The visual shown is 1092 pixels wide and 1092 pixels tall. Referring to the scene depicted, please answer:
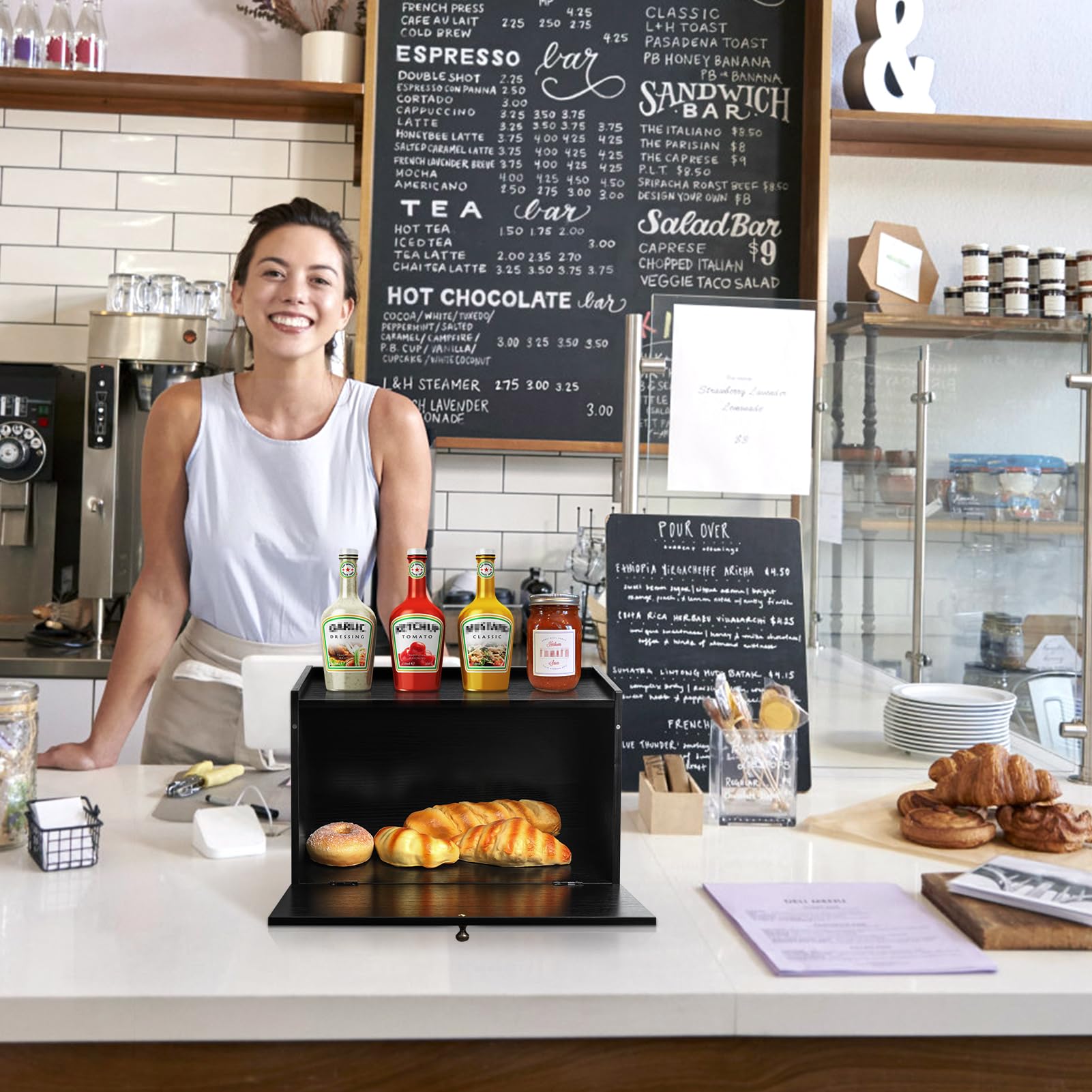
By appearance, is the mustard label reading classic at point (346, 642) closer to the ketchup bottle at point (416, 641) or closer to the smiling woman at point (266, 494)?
the ketchup bottle at point (416, 641)

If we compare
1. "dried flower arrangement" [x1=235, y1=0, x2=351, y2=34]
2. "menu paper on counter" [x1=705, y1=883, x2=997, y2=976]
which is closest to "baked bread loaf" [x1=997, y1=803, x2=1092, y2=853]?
"menu paper on counter" [x1=705, y1=883, x2=997, y2=976]

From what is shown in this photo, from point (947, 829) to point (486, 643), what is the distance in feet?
1.97

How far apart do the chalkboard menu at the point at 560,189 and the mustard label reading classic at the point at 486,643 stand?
→ 2198 millimetres

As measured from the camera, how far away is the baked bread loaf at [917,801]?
4.87 feet

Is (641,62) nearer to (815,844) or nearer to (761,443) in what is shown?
(761,443)

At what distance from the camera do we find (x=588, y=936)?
44.8 inches

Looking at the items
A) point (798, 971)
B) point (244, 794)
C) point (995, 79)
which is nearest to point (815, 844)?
point (798, 971)

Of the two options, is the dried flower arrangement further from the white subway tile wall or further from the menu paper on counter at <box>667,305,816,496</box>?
the menu paper on counter at <box>667,305,816,496</box>

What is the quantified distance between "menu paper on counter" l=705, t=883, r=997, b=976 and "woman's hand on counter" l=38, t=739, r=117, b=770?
0.96 m

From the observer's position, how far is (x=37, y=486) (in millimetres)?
3338

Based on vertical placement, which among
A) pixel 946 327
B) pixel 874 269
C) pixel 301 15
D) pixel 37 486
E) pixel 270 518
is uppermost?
pixel 301 15

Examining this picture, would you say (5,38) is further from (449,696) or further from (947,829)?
(947,829)

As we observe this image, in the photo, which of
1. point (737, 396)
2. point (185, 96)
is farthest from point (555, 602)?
point (185, 96)

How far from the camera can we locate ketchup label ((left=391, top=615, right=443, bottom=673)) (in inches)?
51.2
